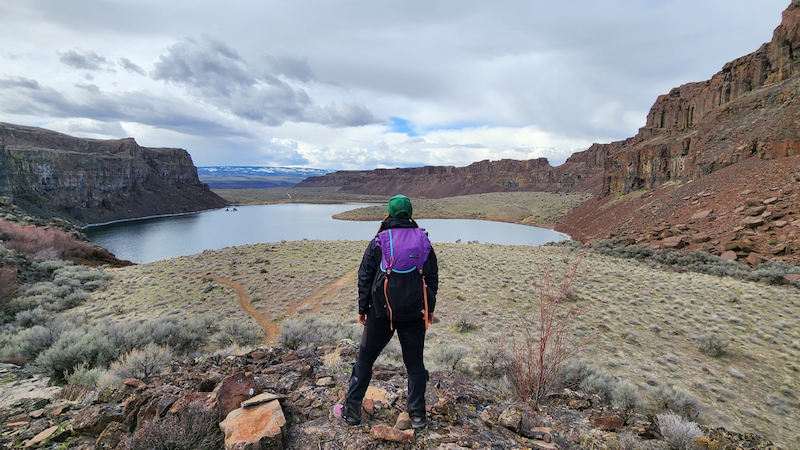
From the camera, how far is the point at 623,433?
2.85 meters

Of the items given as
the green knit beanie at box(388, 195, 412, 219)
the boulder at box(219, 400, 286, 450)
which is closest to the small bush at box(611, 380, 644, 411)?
the green knit beanie at box(388, 195, 412, 219)

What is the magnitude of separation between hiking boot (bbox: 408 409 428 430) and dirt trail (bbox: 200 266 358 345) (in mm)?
4844

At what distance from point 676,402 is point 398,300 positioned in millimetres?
4129

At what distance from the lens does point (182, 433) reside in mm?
2338

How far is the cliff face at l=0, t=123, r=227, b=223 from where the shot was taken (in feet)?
165

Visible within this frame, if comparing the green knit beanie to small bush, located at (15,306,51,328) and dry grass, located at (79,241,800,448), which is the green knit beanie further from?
small bush, located at (15,306,51,328)

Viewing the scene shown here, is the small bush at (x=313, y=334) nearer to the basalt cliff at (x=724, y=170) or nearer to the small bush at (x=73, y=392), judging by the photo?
the small bush at (x=73, y=392)

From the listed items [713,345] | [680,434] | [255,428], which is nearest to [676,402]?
[680,434]

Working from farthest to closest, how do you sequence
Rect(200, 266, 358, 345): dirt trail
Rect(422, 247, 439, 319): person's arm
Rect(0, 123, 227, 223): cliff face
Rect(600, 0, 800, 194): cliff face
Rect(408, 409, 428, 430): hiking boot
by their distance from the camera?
Rect(0, 123, 227, 223): cliff face < Rect(600, 0, 800, 194): cliff face < Rect(200, 266, 358, 345): dirt trail < Rect(422, 247, 439, 319): person's arm < Rect(408, 409, 428, 430): hiking boot

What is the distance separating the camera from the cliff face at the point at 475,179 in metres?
92.1

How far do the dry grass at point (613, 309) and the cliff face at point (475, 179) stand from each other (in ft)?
264

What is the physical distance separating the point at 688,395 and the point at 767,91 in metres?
31.6

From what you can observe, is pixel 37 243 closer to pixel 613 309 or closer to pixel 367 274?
pixel 367 274

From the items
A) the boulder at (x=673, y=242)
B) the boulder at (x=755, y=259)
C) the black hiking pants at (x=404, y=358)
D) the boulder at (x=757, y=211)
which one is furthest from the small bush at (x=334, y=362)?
the boulder at (x=757, y=211)
